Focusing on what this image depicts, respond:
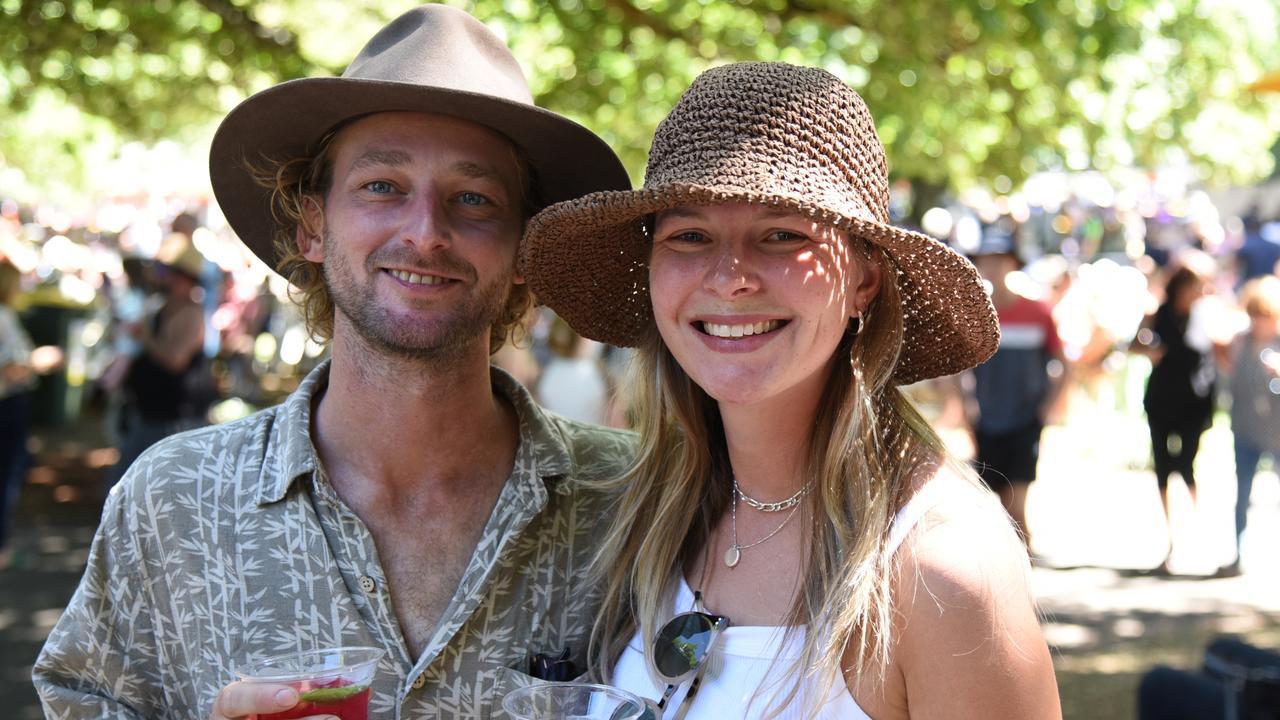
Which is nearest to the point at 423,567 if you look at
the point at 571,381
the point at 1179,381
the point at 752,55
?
the point at 571,381

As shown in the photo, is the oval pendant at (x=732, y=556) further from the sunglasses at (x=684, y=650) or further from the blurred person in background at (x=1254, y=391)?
the blurred person in background at (x=1254, y=391)

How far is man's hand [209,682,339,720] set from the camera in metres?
1.83

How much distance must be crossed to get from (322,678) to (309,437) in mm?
726

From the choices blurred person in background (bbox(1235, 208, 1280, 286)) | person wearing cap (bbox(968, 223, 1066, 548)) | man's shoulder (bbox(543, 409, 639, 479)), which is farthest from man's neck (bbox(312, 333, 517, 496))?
blurred person in background (bbox(1235, 208, 1280, 286))

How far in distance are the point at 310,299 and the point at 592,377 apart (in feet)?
13.8

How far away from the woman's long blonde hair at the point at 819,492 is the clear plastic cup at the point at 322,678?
570 millimetres

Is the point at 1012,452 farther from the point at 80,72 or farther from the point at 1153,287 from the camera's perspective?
the point at 1153,287

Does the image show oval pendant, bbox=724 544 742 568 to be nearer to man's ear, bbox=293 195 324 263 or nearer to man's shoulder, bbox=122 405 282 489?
man's shoulder, bbox=122 405 282 489

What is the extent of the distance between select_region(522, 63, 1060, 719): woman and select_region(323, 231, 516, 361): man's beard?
0.15 metres

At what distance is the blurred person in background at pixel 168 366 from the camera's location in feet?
25.6

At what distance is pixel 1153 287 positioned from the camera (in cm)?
1464

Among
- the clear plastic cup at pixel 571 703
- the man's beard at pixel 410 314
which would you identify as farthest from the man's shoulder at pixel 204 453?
the clear plastic cup at pixel 571 703

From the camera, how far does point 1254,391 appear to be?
8.33 metres

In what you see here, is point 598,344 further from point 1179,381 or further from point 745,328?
point 745,328
